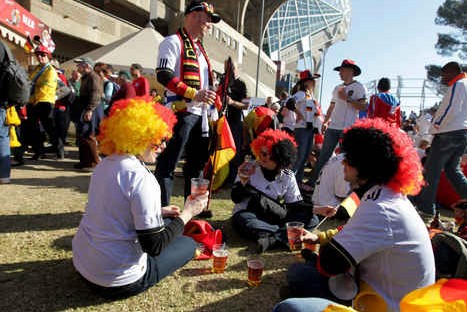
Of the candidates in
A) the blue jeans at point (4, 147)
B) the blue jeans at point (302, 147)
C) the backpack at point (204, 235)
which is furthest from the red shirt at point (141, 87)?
the backpack at point (204, 235)

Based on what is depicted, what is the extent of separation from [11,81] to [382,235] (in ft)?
14.3

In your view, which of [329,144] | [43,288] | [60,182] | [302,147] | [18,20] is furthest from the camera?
[18,20]

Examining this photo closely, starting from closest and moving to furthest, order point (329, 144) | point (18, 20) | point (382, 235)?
point (382, 235) → point (329, 144) → point (18, 20)

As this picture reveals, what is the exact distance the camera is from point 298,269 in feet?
7.21

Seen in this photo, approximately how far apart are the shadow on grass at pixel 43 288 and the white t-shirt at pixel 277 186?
5.70 ft

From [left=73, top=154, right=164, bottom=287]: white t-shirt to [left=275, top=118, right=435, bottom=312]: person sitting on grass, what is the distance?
966 millimetres

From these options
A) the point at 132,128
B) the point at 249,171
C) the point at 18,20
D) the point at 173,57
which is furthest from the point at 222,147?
the point at 18,20

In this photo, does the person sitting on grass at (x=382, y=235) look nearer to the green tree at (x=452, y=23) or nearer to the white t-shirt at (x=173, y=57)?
the white t-shirt at (x=173, y=57)

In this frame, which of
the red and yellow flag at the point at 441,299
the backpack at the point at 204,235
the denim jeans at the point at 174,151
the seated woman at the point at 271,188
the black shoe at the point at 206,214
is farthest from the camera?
the black shoe at the point at 206,214

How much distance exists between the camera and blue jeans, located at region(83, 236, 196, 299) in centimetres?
218

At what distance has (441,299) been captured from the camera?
909 mm

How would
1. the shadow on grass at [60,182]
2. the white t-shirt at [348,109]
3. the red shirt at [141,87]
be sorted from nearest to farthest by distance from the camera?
1. the shadow on grass at [60,182]
2. the white t-shirt at [348,109]
3. the red shirt at [141,87]

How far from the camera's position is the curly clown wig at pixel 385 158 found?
1731 millimetres

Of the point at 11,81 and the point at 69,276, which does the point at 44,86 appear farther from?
the point at 69,276
